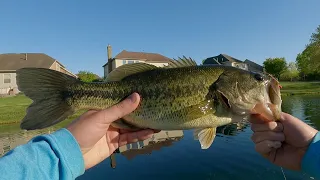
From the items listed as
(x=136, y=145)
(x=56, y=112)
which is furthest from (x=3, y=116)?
(x=56, y=112)

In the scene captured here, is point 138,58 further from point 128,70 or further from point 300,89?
point 128,70

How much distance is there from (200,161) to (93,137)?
9191 millimetres

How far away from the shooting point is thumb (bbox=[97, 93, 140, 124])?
2.80 m

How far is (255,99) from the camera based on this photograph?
3.01 meters

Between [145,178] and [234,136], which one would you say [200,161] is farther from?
[234,136]

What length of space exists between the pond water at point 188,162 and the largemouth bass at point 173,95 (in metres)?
7.27

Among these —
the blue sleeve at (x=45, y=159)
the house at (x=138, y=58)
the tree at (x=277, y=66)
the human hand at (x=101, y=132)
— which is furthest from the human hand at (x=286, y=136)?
the tree at (x=277, y=66)

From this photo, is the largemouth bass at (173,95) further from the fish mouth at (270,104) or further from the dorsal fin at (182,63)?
the dorsal fin at (182,63)

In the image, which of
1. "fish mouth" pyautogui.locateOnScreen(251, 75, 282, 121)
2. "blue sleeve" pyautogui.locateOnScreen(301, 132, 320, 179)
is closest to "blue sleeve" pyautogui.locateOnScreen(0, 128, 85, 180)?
"fish mouth" pyautogui.locateOnScreen(251, 75, 282, 121)

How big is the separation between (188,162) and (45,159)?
967cm

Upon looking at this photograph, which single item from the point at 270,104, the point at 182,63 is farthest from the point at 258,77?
the point at 182,63

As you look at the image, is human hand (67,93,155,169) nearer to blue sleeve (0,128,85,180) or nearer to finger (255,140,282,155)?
blue sleeve (0,128,85,180)

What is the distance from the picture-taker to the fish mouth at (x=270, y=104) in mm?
2938

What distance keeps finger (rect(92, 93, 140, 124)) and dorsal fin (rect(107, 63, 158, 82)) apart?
40 cm
